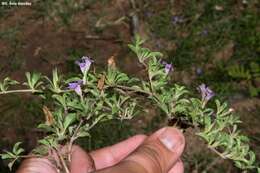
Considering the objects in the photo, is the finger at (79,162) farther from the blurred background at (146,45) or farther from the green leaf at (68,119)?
the blurred background at (146,45)

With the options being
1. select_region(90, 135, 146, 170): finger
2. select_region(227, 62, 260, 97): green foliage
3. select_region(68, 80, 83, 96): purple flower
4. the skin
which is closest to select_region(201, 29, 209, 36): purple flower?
select_region(227, 62, 260, 97): green foliage

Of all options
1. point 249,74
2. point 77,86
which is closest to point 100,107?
point 77,86

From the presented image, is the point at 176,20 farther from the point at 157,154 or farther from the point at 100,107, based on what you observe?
the point at 100,107

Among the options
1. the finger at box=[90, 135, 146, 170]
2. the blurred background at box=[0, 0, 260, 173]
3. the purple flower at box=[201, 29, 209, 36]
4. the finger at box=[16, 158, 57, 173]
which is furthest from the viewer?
the purple flower at box=[201, 29, 209, 36]

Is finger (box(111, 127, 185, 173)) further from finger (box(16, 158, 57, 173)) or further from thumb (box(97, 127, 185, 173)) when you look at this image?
finger (box(16, 158, 57, 173))

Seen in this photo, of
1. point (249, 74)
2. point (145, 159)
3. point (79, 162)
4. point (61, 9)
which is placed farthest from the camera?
point (61, 9)

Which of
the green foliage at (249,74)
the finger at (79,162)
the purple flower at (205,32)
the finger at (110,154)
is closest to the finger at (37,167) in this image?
the finger at (79,162)
